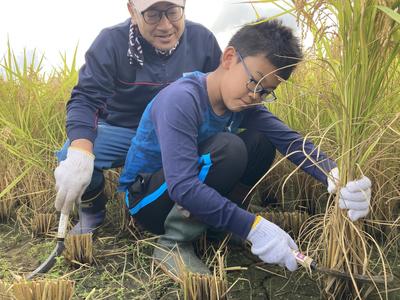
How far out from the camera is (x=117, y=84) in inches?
73.2

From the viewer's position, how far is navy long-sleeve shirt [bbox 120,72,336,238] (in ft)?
4.17

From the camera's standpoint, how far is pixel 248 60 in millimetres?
1358

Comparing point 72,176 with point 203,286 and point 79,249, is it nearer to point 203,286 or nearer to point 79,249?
point 79,249

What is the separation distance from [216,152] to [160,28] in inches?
22.5

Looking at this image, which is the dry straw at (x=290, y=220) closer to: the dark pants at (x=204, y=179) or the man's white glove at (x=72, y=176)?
the dark pants at (x=204, y=179)

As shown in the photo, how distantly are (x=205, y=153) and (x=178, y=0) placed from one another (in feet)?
1.98

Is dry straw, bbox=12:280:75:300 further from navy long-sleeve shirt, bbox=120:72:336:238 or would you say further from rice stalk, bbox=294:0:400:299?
rice stalk, bbox=294:0:400:299

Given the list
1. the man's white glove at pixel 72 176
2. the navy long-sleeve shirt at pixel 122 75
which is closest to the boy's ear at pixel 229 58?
the navy long-sleeve shirt at pixel 122 75

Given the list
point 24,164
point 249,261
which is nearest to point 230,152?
point 249,261

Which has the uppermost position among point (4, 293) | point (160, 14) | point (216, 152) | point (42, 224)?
point (160, 14)

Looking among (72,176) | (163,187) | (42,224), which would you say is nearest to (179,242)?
(163,187)

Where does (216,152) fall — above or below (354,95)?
below

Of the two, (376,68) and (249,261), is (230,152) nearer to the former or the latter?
(249,261)

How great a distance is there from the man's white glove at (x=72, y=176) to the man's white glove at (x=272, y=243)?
2.16 feet
